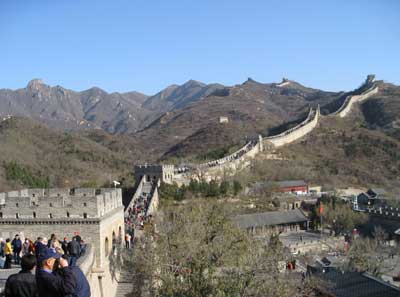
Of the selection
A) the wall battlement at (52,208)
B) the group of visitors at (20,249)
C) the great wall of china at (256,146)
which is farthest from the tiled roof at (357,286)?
the great wall of china at (256,146)

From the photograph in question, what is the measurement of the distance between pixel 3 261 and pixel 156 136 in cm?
Result: 12691

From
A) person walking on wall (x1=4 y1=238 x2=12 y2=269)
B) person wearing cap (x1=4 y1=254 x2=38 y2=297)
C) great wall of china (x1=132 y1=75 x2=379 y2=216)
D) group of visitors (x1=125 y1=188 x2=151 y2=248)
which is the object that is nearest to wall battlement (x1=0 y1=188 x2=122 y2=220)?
person walking on wall (x1=4 y1=238 x2=12 y2=269)

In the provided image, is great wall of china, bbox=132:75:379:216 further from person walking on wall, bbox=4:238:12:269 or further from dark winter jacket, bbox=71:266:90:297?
dark winter jacket, bbox=71:266:90:297

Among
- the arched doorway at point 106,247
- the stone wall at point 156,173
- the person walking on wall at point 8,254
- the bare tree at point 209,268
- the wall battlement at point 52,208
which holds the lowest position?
the bare tree at point 209,268

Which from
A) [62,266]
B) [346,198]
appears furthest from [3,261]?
[346,198]

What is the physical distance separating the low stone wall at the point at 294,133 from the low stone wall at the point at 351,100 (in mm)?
11709

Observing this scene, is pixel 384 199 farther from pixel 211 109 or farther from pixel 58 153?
pixel 211 109

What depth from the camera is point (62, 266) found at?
7.00 metres

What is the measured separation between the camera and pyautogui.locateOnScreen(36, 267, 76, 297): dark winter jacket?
679 centimetres

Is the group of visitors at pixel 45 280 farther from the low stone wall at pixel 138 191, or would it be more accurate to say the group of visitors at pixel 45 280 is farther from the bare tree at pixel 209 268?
the low stone wall at pixel 138 191

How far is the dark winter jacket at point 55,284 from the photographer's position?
679 cm

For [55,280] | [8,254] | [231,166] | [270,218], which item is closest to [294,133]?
[231,166]

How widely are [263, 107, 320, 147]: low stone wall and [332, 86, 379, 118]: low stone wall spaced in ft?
38.4

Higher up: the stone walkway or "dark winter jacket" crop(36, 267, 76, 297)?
"dark winter jacket" crop(36, 267, 76, 297)
